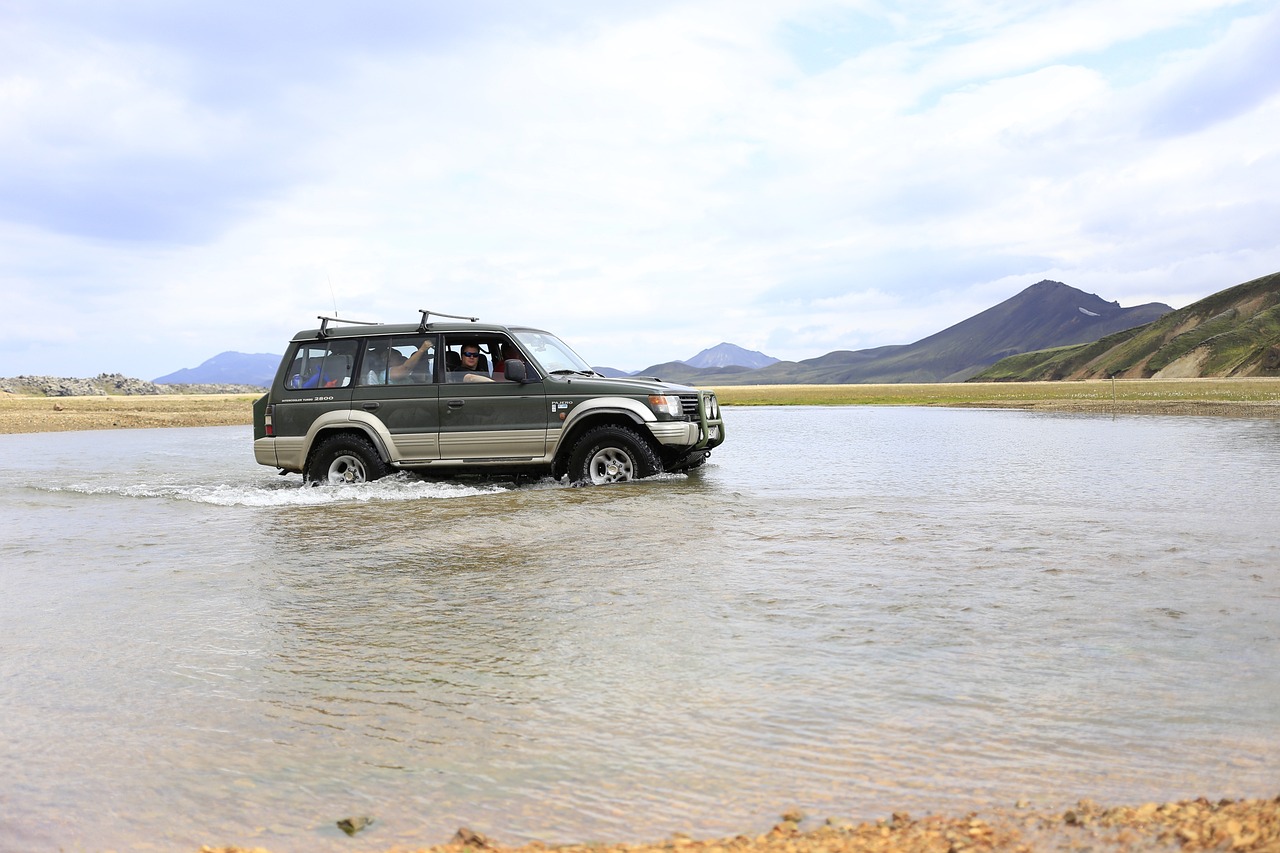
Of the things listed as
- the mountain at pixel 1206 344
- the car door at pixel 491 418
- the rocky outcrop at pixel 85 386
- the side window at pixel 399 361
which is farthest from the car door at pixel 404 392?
the mountain at pixel 1206 344

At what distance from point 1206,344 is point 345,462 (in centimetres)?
16216

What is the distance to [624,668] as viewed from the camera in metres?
4.50

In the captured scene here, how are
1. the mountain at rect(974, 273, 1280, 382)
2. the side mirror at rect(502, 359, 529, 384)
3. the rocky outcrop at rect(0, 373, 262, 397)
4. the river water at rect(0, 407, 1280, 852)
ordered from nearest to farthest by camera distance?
the river water at rect(0, 407, 1280, 852) → the side mirror at rect(502, 359, 529, 384) → the rocky outcrop at rect(0, 373, 262, 397) → the mountain at rect(974, 273, 1280, 382)

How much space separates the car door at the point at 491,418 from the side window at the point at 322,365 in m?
1.27

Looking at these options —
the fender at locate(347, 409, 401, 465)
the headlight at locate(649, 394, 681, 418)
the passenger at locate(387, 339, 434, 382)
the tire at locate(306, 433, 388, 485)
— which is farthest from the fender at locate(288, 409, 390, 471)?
the headlight at locate(649, 394, 681, 418)

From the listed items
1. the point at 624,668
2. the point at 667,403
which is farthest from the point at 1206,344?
the point at 624,668

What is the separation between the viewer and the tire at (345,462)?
12117mm

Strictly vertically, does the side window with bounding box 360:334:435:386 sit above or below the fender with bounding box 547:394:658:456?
above

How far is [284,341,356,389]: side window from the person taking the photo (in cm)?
1226

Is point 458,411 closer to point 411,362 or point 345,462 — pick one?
point 411,362

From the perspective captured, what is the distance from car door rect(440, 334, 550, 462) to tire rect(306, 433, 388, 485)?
90 cm

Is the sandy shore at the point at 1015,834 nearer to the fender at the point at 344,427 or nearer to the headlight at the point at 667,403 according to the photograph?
the headlight at the point at 667,403

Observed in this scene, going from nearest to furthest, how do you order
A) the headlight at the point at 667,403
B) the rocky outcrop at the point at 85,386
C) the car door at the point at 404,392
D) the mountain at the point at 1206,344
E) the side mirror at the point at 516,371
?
the side mirror at the point at 516,371 < the headlight at the point at 667,403 < the car door at the point at 404,392 < the rocky outcrop at the point at 85,386 < the mountain at the point at 1206,344

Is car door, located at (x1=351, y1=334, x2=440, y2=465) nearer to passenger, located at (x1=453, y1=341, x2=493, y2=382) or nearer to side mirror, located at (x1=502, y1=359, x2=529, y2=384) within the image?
passenger, located at (x1=453, y1=341, x2=493, y2=382)
